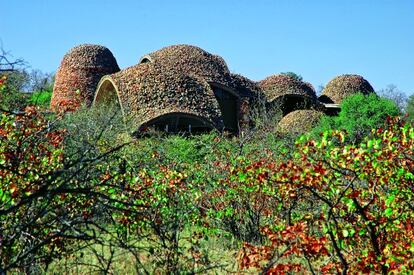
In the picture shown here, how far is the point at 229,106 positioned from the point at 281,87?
4.69 metres

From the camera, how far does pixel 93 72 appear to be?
38.8 m

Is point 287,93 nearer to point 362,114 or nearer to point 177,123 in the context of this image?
point 362,114

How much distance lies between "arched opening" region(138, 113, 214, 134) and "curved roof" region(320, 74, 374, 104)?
1487 cm

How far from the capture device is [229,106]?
37625mm

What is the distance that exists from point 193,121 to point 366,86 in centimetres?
1766

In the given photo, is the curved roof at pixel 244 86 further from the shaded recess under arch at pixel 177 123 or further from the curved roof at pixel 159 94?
the curved roof at pixel 159 94

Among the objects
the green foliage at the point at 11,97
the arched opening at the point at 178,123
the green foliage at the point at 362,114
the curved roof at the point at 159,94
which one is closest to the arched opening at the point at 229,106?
the arched opening at the point at 178,123

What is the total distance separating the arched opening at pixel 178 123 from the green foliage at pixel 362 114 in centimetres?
579

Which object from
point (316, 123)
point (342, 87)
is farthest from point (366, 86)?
point (316, 123)

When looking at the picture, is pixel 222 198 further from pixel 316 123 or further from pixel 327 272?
pixel 316 123

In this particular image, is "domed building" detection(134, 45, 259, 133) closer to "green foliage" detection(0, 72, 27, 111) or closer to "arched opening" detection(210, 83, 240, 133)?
"arched opening" detection(210, 83, 240, 133)

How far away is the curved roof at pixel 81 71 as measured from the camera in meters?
38.4

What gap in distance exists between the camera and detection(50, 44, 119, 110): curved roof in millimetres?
38375

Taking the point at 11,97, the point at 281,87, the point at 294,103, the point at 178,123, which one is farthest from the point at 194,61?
the point at 11,97
